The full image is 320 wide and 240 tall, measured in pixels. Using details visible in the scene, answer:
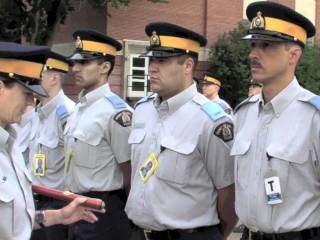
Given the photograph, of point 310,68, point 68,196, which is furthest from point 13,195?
point 310,68

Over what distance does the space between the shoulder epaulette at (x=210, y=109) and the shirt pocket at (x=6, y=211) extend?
1.53 meters

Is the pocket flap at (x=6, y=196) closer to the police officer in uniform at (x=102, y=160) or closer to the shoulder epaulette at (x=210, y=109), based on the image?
the shoulder epaulette at (x=210, y=109)

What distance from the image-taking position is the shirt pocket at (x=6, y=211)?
3000mm

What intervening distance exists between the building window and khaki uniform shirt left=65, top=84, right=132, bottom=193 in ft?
54.6

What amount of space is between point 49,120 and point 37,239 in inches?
46.1

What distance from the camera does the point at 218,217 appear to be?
4.06m

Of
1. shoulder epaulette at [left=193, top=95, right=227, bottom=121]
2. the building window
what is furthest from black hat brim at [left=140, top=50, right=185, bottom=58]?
the building window

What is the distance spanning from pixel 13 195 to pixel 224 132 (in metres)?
1.52

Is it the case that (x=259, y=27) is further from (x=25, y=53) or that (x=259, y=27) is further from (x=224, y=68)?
(x=224, y=68)

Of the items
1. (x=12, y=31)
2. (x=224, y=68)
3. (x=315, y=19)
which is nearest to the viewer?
(x=12, y=31)

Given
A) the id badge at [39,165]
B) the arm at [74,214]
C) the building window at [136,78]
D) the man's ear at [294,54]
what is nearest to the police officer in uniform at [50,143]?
the id badge at [39,165]

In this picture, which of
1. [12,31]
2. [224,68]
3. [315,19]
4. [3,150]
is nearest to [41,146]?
[3,150]

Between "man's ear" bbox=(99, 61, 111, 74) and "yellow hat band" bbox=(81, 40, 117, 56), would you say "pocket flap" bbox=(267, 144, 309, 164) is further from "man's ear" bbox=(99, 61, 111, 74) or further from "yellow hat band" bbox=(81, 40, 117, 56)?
"yellow hat band" bbox=(81, 40, 117, 56)

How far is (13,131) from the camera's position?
10.6 ft
